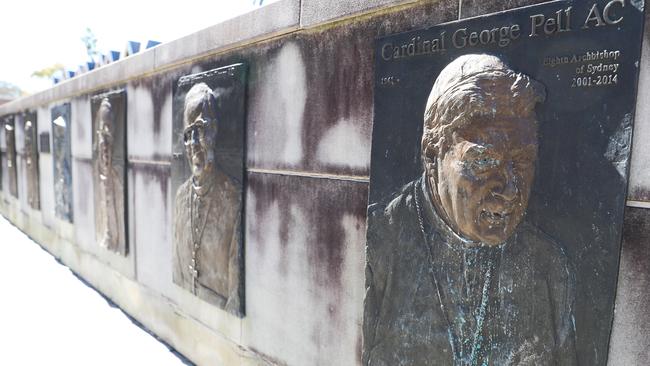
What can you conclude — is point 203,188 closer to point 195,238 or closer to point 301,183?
point 195,238

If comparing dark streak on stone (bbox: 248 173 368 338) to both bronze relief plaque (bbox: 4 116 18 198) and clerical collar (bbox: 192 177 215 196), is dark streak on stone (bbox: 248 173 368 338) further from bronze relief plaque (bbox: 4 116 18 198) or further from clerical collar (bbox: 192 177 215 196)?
bronze relief plaque (bbox: 4 116 18 198)

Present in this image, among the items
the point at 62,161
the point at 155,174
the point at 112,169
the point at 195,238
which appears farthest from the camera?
the point at 62,161

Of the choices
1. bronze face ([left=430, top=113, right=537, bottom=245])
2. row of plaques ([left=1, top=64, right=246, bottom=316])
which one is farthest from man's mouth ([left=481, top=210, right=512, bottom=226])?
row of plaques ([left=1, top=64, right=246, bottom=316])

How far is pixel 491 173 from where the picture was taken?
79.6 inches

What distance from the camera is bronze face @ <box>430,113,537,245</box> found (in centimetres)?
197

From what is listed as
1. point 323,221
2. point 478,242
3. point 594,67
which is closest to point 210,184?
point 323,221

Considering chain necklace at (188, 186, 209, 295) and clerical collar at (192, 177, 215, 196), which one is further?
chain necklace at (188, 186, 209, 295)

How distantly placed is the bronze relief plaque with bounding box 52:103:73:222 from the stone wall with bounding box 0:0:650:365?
12.3ft

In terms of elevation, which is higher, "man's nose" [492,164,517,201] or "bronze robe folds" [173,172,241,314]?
"man's nose" [492,164,517,201]

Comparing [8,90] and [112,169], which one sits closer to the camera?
[112,169]

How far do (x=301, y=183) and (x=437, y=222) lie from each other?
125 centimetres

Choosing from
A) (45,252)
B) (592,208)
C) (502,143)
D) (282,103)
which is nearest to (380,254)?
(502,143)

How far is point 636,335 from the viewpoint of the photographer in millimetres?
1752

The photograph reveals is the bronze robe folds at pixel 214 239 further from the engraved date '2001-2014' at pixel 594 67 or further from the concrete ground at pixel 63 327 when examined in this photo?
the engraved date '2001-2014' at pixel 594 67
